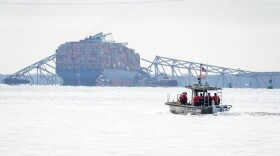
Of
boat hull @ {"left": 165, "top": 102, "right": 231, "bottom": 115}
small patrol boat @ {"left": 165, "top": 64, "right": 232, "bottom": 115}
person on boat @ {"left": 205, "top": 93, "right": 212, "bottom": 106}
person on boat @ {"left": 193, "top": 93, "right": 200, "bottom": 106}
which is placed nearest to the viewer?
boat hull @ {"left": 165, "top": 102, "right": 231, "bottom": 115}

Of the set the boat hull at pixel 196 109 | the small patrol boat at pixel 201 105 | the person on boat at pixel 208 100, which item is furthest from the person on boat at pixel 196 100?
the boat hull at pixel 196 109

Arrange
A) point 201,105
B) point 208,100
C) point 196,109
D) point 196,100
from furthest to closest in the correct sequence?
point 201,105
point 208,100
point 196,100
point 196,109

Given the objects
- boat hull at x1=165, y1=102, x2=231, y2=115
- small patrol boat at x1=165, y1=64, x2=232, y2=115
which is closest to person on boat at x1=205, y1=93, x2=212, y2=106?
small patrol boat at x1=165, y1=64, x2=232, y2=115

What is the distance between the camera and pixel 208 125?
165ft

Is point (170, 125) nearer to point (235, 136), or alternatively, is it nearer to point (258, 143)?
point (235, 136)

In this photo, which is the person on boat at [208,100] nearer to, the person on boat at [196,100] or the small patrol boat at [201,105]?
the small patrol boat at [201,105]

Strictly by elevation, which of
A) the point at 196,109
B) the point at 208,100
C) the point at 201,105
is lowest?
the point at 196,109

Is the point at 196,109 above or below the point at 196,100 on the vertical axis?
below

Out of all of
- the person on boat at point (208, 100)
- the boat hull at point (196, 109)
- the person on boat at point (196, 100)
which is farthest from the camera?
the person on boat at point (208, 100)

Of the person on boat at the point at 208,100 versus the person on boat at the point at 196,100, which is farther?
the person on boat at the point at 208,100

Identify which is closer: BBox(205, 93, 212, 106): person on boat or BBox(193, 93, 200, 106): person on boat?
BBox(193, 93, 200, 106): person on boat

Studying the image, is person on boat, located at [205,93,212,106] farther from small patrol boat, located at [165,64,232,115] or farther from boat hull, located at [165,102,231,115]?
boat hull, located at [165,102,231,115]

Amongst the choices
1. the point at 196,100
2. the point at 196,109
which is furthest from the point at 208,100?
the point at 196,109

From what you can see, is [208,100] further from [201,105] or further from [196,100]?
[196,100]
